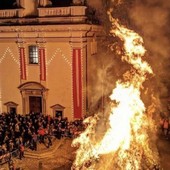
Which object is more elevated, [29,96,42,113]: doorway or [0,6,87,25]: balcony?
[0,6,87,25]: balcony

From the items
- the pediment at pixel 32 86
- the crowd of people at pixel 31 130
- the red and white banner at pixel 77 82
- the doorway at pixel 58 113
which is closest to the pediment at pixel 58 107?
the doorway at pixel 58 113

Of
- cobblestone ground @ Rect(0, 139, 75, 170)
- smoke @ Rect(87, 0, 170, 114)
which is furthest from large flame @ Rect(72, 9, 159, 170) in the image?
smoke @ Rect(87, 0, 170, 114)

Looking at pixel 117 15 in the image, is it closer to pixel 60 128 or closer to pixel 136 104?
pixel 60 128

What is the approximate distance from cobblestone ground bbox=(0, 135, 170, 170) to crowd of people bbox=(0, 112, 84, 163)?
2.46 feet

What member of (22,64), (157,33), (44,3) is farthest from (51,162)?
(157,33)

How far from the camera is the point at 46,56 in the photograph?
26.3 metres

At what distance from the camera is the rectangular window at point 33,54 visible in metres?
26.6

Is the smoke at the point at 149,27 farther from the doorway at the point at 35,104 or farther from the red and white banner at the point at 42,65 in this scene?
the doorway at the point at 35,104

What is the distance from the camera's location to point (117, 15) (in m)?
32.0

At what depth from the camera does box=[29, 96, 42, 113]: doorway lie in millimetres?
27000

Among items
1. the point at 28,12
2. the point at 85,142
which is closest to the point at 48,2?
the point at 28,12

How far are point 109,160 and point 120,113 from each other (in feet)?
7.36

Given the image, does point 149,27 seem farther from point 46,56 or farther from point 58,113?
point 58,113

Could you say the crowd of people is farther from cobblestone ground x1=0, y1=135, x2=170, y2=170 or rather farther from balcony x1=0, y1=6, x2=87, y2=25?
balcony x1=0, y1=6, x2=87, y2=25
